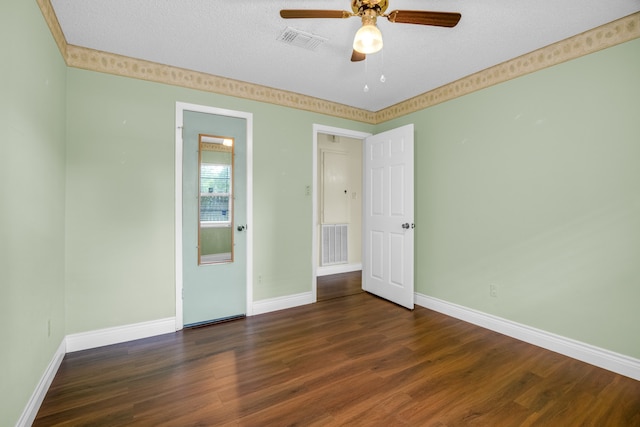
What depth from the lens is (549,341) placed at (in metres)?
2.54

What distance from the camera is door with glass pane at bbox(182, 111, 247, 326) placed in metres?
3.04

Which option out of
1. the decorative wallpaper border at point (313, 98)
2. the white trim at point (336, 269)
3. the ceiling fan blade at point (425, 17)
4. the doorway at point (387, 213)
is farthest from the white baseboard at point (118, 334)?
the ceiling fan blade at point (425, 17)

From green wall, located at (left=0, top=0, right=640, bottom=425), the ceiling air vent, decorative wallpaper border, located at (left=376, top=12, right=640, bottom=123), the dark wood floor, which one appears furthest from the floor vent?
the ceiling air vent

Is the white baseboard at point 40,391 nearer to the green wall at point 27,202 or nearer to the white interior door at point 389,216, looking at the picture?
the green wall at point 27,202

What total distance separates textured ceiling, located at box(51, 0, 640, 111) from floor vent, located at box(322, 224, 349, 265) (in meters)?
2.80

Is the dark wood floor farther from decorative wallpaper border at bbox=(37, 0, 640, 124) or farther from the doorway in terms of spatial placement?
decorative wallpaper border at bbox=(37, 0, 640, 124)

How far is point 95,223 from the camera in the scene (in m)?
2.61

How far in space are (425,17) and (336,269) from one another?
171 inches

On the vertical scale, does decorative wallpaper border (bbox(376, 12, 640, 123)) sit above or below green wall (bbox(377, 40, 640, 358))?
above

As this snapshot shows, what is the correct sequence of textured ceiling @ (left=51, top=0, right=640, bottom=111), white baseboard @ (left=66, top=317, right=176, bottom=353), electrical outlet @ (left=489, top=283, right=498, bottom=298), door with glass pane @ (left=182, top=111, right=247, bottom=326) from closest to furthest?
textured ceiling @ (left=51, top=0, right=640, bottom=111)
white baseboard @ (left=66, top=317, right=176, bottom=353)
electrical outlet @ (left=489, top=283, right=498, bottom=298)
door with glass pane @ (left=182, top=111, right=247, bottom=326)

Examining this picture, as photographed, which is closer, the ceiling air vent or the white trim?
the ceiling air vent

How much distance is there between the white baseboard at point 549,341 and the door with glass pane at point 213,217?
8.08 feet

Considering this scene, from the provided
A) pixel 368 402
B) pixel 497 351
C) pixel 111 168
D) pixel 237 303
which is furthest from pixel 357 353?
pixel 111 168

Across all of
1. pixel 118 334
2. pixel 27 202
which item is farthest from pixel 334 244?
pixel 27 202
